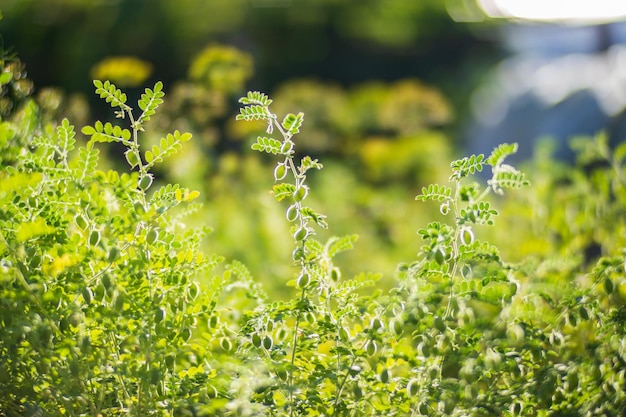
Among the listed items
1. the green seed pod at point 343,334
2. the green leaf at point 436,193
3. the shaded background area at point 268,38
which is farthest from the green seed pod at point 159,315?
the shaded background area at point 268,38

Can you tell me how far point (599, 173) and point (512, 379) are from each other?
898 millimetres

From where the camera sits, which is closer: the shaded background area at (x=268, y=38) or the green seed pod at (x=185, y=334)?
the green seed pod at (x=185, y=334)

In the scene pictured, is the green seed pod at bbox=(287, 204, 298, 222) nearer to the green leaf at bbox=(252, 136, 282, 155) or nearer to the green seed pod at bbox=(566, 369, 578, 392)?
the green leaf at bbox=(252, 136, 282, 155)

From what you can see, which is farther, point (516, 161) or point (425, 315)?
point (516, 161)

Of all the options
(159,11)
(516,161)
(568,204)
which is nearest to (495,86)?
(516,161)

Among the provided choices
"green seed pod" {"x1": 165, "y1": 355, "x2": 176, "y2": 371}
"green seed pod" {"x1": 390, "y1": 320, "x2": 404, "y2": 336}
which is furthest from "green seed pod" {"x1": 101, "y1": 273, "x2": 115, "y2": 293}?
"green seed pod" {"x1": 390, "y1": 320, "x2": 404, "y2": 336}

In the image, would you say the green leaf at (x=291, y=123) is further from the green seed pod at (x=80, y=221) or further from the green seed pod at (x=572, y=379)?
the green seed pod at (x=572, y=379)

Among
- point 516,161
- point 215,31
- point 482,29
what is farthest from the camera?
point 482,29

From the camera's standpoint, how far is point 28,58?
242 inches

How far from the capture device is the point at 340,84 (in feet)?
24.6

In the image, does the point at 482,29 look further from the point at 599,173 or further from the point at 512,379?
the point at 512,379

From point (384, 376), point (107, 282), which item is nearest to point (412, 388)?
point (384, 376)

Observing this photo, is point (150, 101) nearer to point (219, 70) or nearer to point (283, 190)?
point (283, 190)

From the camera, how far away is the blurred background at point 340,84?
267cm
